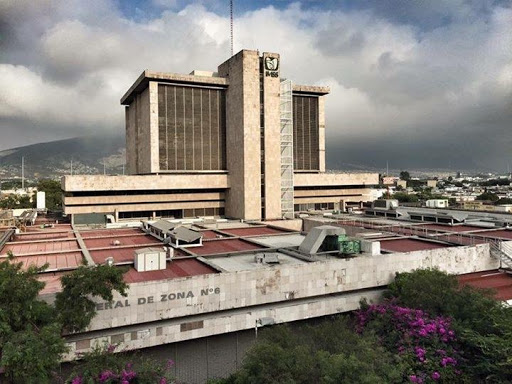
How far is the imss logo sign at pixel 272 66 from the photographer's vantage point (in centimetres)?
6875

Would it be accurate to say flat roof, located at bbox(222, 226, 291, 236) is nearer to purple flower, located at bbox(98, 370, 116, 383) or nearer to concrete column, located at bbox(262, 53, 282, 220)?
concrete column, located at bbox(262, 53, 282, 220)

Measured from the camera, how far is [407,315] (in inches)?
902

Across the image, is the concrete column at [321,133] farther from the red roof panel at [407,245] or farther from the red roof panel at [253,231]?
the red roof panel at [407,245]

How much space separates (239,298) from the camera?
88.5 ft

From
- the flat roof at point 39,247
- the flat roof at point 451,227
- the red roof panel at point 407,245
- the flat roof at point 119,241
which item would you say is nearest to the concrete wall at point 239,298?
the red roof panel at point 407,245

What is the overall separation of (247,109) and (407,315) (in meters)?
50.7

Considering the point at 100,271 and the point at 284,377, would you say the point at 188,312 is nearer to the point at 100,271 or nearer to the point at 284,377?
the point at 100,271

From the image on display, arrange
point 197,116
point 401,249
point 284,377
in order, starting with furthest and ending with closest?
point 197,116
point 401,249
point 284,377

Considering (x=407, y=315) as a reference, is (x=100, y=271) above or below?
above

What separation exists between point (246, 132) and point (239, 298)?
145 feet

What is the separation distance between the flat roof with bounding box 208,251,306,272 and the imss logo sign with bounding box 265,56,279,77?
43295 millimetres

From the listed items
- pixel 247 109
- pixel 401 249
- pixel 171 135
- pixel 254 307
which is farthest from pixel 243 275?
pixel 171 135

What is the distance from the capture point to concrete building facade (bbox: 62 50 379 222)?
6706cm

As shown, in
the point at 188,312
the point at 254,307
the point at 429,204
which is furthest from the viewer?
the point at 429,204
